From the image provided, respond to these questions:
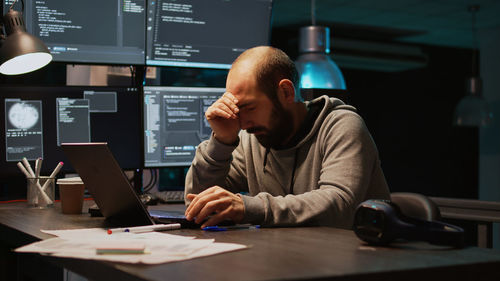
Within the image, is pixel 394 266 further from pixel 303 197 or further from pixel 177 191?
pixel 177 191

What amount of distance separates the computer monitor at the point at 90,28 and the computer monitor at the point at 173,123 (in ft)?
0.60

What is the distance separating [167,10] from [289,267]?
179 centimetres

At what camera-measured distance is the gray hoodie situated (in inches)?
58.0

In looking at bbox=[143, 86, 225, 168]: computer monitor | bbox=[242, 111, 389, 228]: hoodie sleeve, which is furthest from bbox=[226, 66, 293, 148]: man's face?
bbox=[143, 86, 225, 168]: computer monitor

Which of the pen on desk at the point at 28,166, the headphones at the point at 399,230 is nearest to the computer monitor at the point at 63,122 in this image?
the pen on desk at the point at 28,166

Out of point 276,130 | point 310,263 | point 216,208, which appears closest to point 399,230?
point 310,263

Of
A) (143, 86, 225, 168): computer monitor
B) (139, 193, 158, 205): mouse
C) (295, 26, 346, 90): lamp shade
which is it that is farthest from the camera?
(295, 26, 346, 90): lamp shade

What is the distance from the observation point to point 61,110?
234 cm

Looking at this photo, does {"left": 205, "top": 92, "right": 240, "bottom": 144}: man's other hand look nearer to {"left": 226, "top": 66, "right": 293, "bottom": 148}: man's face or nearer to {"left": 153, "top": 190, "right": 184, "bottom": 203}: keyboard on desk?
{"left": 226, "top": 66, "right": 293, "bottom": 148}: man's face

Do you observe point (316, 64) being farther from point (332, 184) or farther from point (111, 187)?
point (111, 187)

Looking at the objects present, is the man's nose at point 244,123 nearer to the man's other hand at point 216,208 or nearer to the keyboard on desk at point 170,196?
the man's other hand at point 216,208

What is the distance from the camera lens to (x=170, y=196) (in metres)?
2.33

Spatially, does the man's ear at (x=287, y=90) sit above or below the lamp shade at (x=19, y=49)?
below

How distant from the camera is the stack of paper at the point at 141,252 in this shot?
1022 mm
